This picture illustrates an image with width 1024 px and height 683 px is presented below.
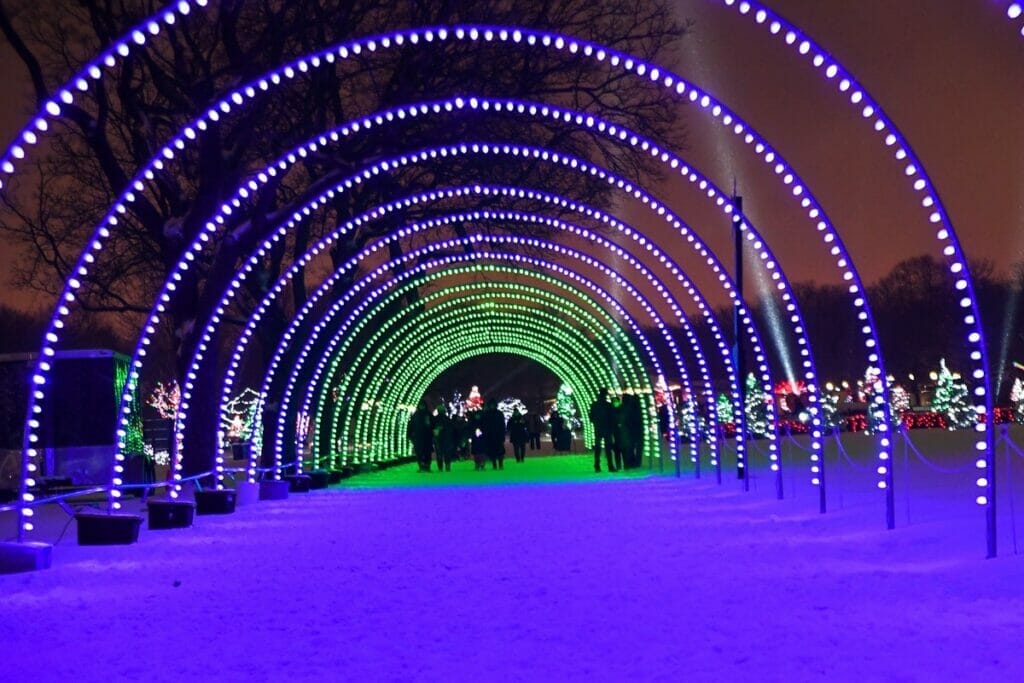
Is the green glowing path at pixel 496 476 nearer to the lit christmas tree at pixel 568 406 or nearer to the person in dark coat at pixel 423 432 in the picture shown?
the person in dark coat at pixel 423 432

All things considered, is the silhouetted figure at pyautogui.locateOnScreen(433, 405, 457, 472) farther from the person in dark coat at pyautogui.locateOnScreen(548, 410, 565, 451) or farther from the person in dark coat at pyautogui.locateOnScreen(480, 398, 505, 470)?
the person in dark coat at pyautogui.locateOnScreen(548, 410, 565, 451)

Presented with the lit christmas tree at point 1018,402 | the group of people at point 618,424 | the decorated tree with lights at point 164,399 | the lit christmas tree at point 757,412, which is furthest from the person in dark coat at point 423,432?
the decorated tree with lights at point 164,399

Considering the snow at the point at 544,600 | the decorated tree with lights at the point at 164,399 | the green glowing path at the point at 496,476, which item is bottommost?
the snow at the point at 544,600

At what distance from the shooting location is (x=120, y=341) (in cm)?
9131

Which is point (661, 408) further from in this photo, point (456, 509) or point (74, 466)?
point (456, 509)

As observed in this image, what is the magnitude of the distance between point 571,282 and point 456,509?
12.4 meters

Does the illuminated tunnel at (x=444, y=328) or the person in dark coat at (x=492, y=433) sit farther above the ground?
the illuminated tunnel at (x=444, y=328)

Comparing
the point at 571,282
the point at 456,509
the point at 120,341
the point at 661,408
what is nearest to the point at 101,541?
the point at 456,509

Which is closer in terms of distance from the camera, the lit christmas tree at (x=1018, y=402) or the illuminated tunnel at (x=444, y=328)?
the illuminated tunnel at (x=444, y=328)

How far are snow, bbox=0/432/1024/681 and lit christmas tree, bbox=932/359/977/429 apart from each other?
132ft

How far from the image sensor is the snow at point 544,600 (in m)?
7.02

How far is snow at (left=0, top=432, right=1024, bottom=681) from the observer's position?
702 cm

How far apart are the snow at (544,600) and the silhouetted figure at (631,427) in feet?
44.1

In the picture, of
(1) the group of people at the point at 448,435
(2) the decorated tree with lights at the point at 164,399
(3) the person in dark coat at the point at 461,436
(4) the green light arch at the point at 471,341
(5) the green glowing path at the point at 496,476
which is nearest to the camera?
(5) the green glowing path at the point at 496,476
